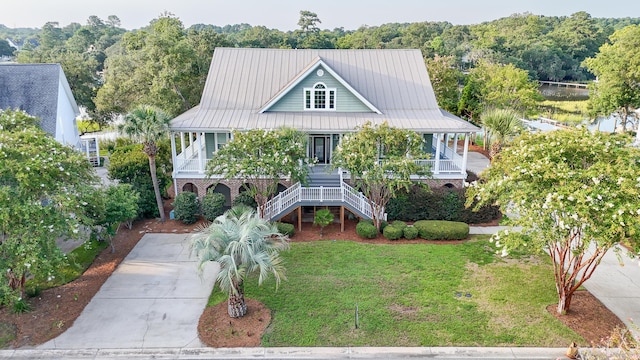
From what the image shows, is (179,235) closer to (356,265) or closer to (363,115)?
(356,265)

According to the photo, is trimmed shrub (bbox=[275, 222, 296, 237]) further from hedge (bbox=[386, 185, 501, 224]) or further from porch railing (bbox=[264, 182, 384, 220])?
hedge (bbox=[386, 185, 501, 224])

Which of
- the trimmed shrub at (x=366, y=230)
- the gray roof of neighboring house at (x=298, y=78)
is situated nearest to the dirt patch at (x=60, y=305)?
the gray roof of neighboring house at (x=298, y=78)

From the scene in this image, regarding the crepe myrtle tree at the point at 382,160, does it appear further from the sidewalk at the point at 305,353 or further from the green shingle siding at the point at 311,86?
the sidewalk at the point at 305,353

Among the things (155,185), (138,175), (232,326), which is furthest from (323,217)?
(138,175)

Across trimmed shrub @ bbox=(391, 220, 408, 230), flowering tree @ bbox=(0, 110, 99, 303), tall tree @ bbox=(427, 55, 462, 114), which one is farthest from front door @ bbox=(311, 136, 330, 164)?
tall tree @ bbox=(427, 55, 462, 114)

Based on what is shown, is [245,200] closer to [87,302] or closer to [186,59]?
[87,302]

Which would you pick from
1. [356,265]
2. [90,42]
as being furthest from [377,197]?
[90,42]

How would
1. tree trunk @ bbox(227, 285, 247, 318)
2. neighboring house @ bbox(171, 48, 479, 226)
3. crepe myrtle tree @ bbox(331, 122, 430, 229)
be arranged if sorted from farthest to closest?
neighboring house @ bbox(171, 48, 479, 226) → crepe myrtle tree @ bbox(331, 122, 430, 229) → tree trunk @ bbox(227, 285, 247, 318)
